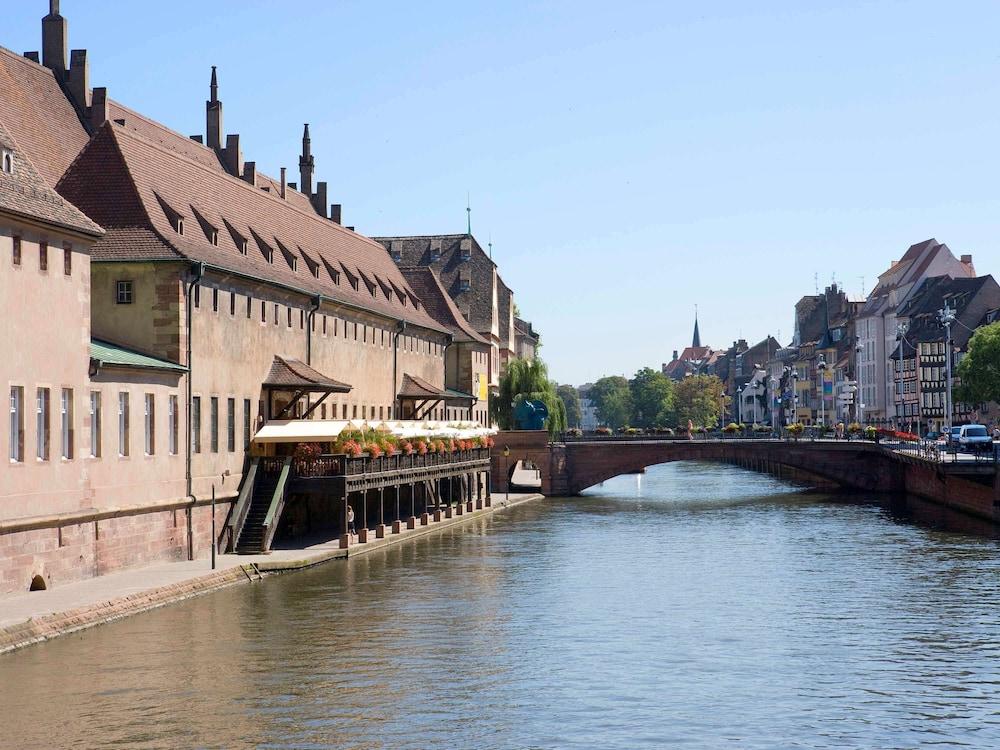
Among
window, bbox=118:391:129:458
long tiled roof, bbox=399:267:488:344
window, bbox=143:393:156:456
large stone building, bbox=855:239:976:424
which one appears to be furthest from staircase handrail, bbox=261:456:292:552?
large stone building, bbox=855:239:976:424

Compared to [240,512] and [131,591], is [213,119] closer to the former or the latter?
[240,512]

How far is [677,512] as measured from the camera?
9056 cm

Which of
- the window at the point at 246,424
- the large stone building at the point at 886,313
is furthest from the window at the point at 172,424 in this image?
the large stone building at the point at 886,313

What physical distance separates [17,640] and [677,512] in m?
59.4

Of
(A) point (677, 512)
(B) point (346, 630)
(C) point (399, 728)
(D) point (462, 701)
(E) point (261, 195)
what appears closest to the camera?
(C) point (399, 728)

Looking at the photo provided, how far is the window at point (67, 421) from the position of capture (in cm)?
4341

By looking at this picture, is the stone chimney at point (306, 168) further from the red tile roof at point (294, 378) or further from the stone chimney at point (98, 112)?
the red tile roof at point (294, 378)

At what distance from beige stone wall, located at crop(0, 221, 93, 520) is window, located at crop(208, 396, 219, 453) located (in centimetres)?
1053

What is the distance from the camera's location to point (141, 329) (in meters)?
52.9

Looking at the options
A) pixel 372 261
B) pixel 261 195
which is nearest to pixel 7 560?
pixel 261 195

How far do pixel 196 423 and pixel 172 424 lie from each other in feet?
6.01

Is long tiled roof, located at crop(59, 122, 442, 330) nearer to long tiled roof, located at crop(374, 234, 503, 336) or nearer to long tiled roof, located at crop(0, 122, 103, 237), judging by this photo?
long tiled roof, located at crop(0, 122, 103, 237)

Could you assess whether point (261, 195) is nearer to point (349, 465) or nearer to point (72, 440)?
point (349, 465)

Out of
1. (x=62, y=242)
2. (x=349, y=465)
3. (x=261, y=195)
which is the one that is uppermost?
(x=261, y=195)
